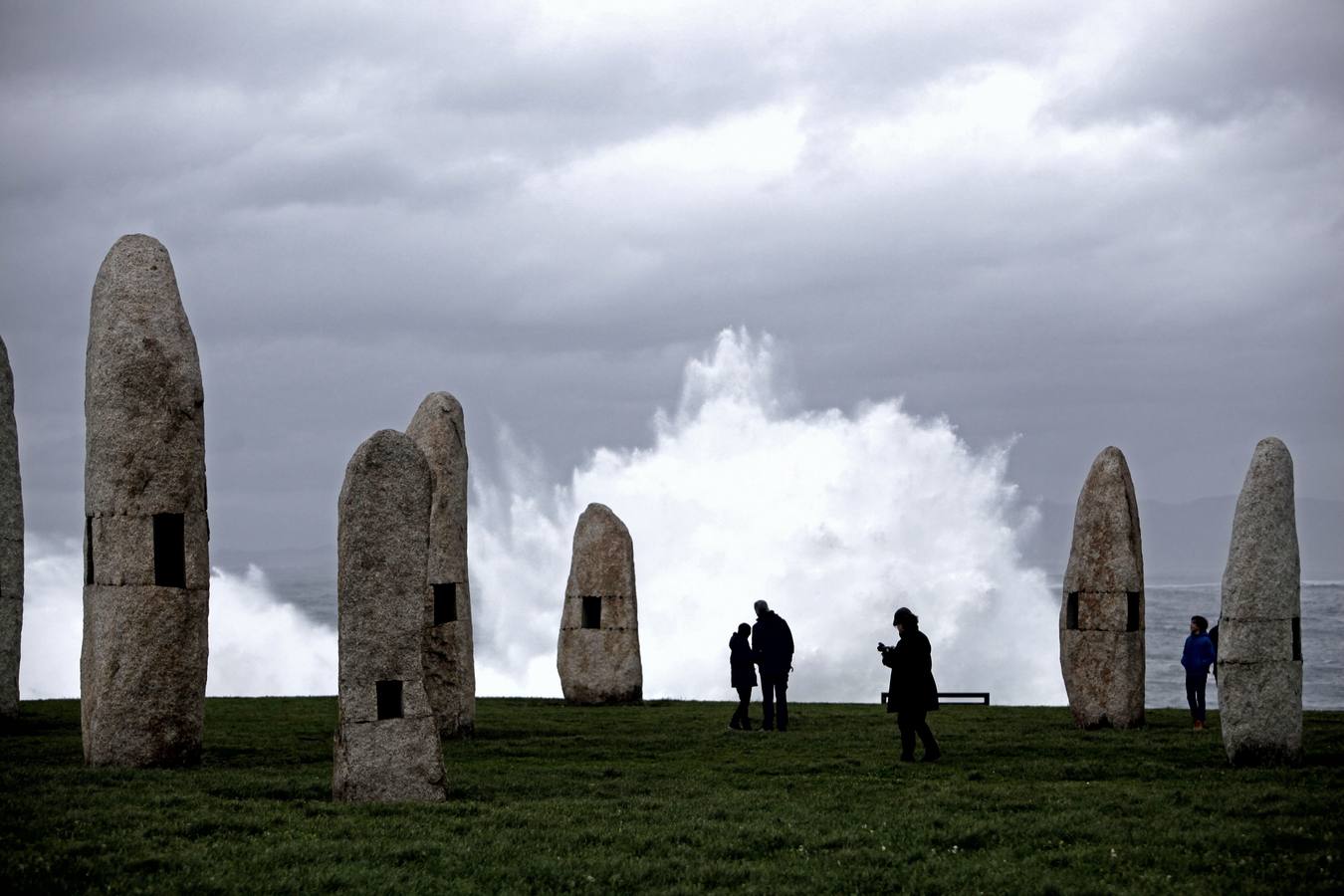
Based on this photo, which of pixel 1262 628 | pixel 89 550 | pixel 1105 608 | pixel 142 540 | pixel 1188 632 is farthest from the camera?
pixel 1188 632

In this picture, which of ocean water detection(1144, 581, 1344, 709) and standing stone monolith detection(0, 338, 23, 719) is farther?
ocean water detection(1144, 581, 1344, 709)

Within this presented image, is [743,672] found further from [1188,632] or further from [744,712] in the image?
[1188,632]

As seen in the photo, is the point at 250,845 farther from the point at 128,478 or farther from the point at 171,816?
the point at 128,478

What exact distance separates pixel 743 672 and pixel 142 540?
10.3 m

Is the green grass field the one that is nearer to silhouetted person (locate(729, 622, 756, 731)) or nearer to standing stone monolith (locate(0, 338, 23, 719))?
standing stone monolith (locate(0, 338, 23, 719))

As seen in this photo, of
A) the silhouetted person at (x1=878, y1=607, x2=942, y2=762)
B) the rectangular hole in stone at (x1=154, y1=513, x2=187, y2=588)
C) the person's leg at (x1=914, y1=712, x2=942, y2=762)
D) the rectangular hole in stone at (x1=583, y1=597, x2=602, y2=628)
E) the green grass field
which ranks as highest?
the rectangular hole in stone at (x1=154, y1=513, x2=187, y2=588)

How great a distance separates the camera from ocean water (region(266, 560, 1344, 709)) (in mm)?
65250

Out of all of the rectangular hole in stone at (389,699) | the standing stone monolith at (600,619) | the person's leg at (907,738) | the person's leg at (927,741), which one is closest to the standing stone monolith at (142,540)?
the rectangular hole in stone at (389,699)

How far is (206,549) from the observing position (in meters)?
17.6

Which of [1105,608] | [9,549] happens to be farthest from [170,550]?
[1105,608]

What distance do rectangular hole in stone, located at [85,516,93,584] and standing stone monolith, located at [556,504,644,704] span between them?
1448 centimetres

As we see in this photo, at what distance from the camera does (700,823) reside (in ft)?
44.6

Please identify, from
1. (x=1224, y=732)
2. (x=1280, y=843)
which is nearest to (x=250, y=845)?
(x=1280, y=843)

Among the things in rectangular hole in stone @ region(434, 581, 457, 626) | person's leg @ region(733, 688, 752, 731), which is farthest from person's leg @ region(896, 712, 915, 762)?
rectangular hole in stone @ region(434, 581, 457, 626)
